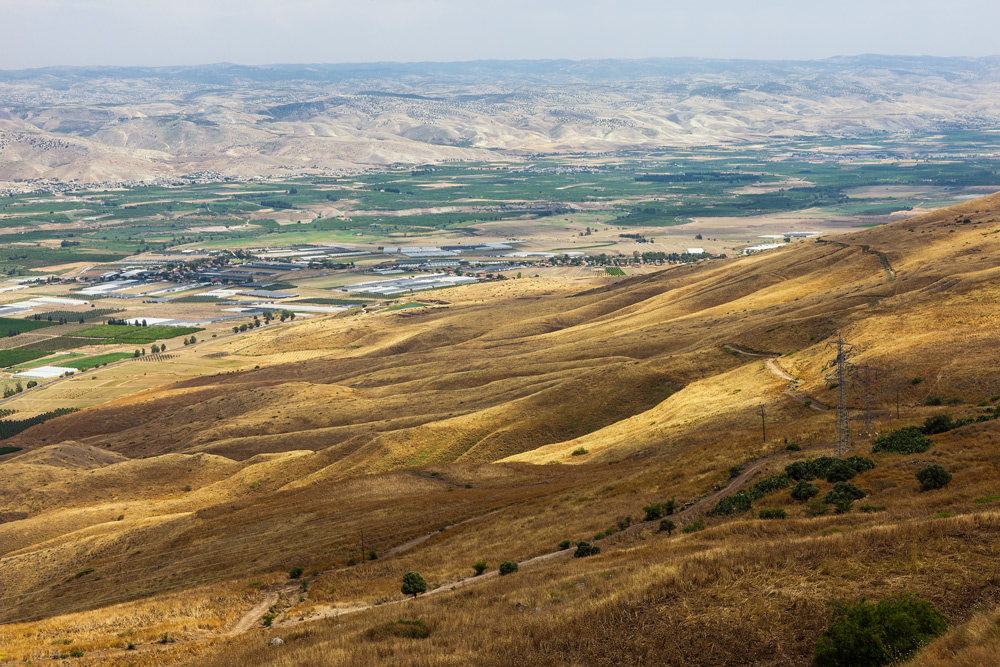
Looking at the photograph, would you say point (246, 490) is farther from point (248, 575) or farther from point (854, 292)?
point (854, 292)

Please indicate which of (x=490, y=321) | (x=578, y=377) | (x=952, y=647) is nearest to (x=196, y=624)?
(x=952, y=647)

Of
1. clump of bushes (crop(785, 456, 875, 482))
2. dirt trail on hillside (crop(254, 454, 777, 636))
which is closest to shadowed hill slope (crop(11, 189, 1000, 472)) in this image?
dirt trail on hillside (crop(254, 454, 777, 636))

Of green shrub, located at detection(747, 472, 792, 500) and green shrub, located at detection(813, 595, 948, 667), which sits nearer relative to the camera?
green shrub, located at detection(813, 595, 948, 667)

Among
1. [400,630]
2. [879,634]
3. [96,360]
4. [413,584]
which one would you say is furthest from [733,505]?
[96,360]

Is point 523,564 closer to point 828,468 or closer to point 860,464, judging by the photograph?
point 828,468

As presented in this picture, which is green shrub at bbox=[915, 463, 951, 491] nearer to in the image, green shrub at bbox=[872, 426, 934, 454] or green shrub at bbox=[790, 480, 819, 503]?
green shrub at bbox=[790, 480, 819, 503]

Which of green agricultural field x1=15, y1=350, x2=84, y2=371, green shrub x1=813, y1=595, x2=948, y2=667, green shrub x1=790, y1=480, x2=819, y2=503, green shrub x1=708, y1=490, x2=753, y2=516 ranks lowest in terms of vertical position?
green agricultural field x1=15, y1=350, x2=84, y2=371

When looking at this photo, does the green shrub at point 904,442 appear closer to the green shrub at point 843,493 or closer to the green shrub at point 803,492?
the green shrub at point 803,492
